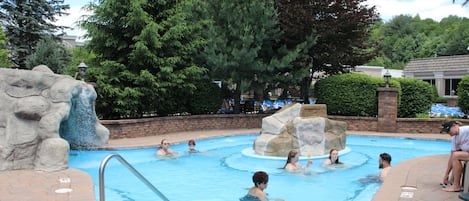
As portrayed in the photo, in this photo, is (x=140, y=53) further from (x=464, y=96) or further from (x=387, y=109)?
(x=464, y=96)

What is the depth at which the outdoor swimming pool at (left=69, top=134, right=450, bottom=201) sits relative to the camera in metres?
8.95

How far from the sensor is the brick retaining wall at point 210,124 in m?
15.8

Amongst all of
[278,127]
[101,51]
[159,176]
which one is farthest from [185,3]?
[159,176]

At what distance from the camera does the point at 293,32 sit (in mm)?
19062

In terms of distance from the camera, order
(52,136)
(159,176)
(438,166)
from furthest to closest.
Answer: (159,176), (52,136), (438,166)

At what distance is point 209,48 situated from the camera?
1834cm

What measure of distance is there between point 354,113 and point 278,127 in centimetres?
808

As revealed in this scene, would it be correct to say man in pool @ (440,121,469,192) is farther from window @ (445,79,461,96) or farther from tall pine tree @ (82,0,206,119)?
window @ (445,79,461,96)

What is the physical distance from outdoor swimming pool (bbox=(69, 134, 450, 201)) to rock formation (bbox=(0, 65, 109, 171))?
4.31ft

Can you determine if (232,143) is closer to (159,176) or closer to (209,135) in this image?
(209,135)

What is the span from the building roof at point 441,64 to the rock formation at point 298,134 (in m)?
24.5

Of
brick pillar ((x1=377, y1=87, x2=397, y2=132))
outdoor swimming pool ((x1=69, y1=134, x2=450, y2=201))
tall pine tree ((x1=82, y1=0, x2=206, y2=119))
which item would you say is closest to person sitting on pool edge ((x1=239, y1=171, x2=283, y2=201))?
outdoor swimming pool ((x1=69, y1=134, x2=450, y2=201))

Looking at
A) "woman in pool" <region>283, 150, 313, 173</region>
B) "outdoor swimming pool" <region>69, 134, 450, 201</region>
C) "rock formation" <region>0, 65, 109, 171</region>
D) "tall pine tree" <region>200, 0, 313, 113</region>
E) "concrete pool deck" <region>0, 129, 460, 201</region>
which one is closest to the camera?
"concrete pool deck" <region>0, 129, 460, 201</region>

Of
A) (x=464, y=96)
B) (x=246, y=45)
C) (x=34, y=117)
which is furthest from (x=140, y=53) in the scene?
(x=464, y=96)
